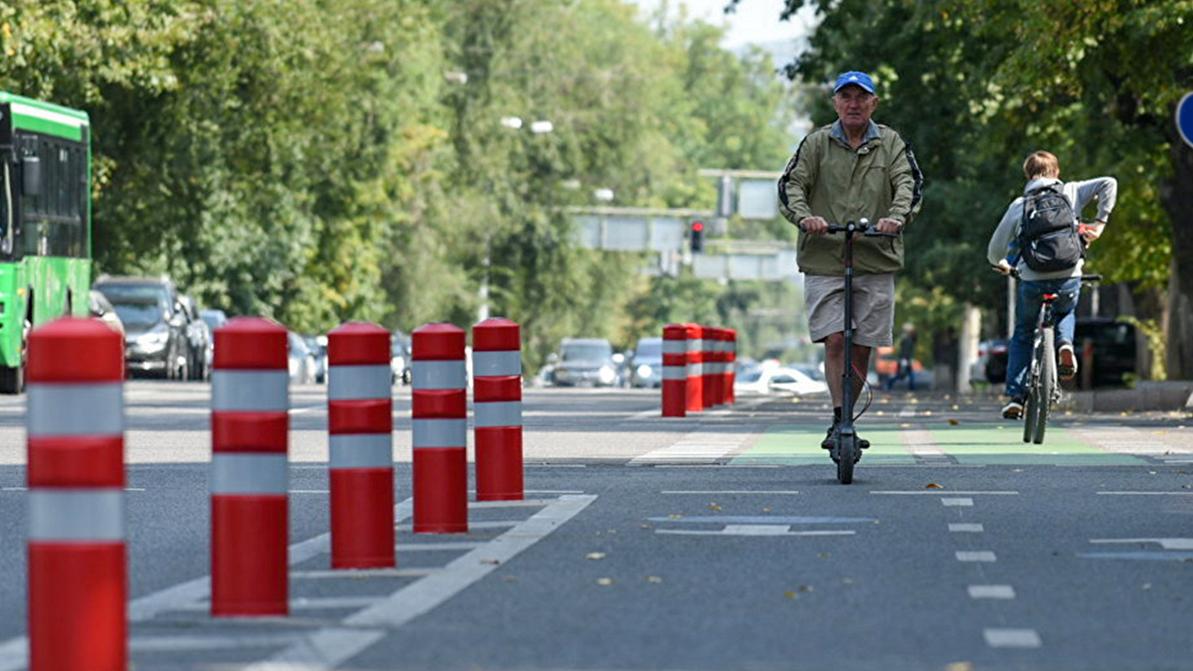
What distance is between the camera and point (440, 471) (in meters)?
11.6

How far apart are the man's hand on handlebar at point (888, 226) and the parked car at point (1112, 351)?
3849cm

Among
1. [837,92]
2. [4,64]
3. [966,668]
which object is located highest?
[4,64]

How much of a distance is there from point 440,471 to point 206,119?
134 feet

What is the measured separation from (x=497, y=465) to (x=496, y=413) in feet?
0.80

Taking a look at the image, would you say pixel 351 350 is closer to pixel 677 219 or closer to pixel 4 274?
pixel 4 274

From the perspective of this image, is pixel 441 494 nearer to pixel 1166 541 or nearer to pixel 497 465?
pixel 497 465

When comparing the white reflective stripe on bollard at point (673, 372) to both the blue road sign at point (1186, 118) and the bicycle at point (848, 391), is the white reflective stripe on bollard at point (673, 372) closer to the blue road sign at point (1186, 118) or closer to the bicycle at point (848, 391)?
the blue road sign at point (1186, 118)

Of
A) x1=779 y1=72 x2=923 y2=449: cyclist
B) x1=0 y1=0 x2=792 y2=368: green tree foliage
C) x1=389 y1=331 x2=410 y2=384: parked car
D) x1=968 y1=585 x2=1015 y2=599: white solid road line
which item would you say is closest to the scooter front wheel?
x1=779 y1=72 x2=923 y2=449: cyclist

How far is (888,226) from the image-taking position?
1495cm

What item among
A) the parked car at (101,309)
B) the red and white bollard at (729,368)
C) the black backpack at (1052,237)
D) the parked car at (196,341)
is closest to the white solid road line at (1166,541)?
the black backpack at (1052,237)

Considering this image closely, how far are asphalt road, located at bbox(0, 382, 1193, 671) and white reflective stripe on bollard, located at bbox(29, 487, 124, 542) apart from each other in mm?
549

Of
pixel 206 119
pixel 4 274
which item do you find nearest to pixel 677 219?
pixel 206 119

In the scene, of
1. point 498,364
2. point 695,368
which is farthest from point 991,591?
point 695,368

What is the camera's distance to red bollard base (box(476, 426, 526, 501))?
44.7ft
